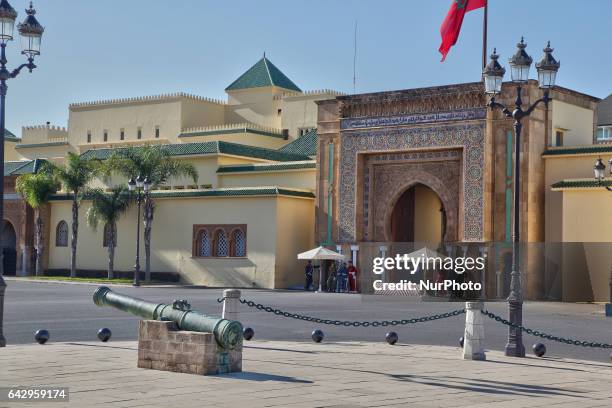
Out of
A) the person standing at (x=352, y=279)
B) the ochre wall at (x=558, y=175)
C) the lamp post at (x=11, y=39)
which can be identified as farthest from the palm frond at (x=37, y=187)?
the lamp post at (x=11, y=39)

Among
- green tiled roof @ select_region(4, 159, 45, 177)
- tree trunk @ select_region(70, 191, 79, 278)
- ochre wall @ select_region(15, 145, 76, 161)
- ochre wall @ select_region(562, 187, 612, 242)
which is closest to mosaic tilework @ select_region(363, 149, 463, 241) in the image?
ochre wall @ select_region(562, 187, 612, 242)

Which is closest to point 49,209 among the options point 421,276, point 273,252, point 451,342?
point 273,252

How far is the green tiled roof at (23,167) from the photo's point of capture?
48.9 m

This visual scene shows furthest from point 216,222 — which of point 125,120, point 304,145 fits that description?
point 125,120

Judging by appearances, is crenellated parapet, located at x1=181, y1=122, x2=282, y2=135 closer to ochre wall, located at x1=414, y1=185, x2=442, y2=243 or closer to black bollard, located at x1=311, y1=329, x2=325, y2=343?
ochre wall, located at x1=414, y1=185, x2=442, y2=243

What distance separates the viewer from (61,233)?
4553cm

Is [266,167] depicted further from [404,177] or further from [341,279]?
[341,279]

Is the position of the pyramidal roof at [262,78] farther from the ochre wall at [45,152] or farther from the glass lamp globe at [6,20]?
the glass lamp globe at [6,20]

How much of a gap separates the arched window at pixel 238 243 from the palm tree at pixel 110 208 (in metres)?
5.30

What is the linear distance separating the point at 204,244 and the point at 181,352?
29.5 m

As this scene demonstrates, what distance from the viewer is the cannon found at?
35.9 feet

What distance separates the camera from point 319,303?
28172 millimetres

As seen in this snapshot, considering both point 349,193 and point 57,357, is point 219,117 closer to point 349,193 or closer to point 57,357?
point 349,193

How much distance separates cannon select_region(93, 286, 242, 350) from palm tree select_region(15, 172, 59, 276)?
110 feet
